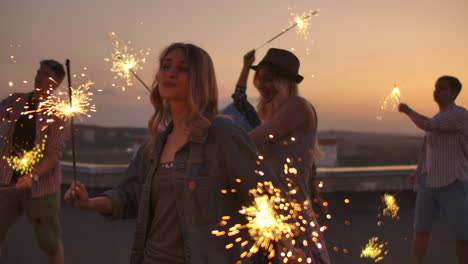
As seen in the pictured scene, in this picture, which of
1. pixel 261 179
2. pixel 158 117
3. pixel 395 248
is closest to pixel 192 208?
pixel 261 179

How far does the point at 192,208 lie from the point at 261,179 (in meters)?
0.34

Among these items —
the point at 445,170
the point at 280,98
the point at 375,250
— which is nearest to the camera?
the point at 280,98

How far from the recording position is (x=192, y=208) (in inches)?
89.8

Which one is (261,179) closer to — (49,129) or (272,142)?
(272,142)

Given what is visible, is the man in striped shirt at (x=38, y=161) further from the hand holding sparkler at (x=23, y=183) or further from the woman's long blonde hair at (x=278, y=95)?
the woman's long blonde hair at (x=278, y=95)

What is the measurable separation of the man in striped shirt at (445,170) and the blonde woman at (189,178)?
3.16 meters

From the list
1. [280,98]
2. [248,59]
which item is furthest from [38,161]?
[280,98]

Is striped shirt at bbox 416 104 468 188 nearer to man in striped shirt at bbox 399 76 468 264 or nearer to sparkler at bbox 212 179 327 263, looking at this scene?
man in striped shirt at bbox 399 76 468 264

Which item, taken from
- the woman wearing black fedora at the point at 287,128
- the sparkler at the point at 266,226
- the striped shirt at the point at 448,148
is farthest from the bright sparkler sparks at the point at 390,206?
the sparkler at the point at 266,226

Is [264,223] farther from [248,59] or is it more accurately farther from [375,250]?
[375,250]

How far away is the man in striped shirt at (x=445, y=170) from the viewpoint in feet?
16.0

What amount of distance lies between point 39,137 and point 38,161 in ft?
0.71

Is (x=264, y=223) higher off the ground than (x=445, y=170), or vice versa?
(x=264, y=223)

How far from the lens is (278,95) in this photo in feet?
11.2
